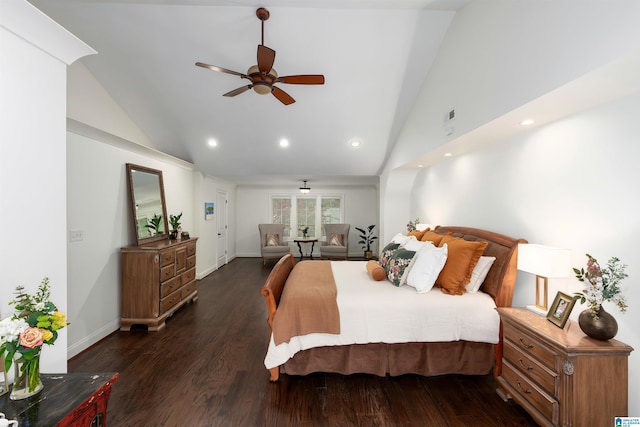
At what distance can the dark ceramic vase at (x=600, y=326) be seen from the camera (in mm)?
1517

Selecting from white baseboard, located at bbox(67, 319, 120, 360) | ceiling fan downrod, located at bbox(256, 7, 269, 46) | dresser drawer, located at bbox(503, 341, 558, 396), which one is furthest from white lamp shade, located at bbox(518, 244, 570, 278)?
white baseboard, located at bbox(67, 319, 120, 360)

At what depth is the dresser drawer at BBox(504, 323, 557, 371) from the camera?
1.61 metres

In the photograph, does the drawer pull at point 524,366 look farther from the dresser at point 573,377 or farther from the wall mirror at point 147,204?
the wall mirror at point 147,204

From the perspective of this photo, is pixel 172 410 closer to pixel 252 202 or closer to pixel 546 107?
pixel 546 107

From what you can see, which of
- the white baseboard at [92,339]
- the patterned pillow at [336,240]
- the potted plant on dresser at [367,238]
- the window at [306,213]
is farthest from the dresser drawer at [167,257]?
the potted plant on dresser at [367,238]

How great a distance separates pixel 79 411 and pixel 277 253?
19.3 ft

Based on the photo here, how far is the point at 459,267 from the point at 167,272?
338cm

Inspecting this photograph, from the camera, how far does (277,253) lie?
699cm

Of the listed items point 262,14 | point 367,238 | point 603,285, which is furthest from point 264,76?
point 367,238

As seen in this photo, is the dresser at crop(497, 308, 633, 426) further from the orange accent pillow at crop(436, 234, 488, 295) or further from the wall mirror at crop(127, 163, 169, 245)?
the wall mirror at crop(127, 163, 169, 245)

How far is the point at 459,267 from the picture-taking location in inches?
95.3

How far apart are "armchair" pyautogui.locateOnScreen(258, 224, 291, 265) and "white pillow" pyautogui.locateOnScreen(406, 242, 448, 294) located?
485cm

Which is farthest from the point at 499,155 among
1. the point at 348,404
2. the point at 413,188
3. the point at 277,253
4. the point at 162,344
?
the point at 277,253

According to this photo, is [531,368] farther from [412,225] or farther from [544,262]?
[412,225]
